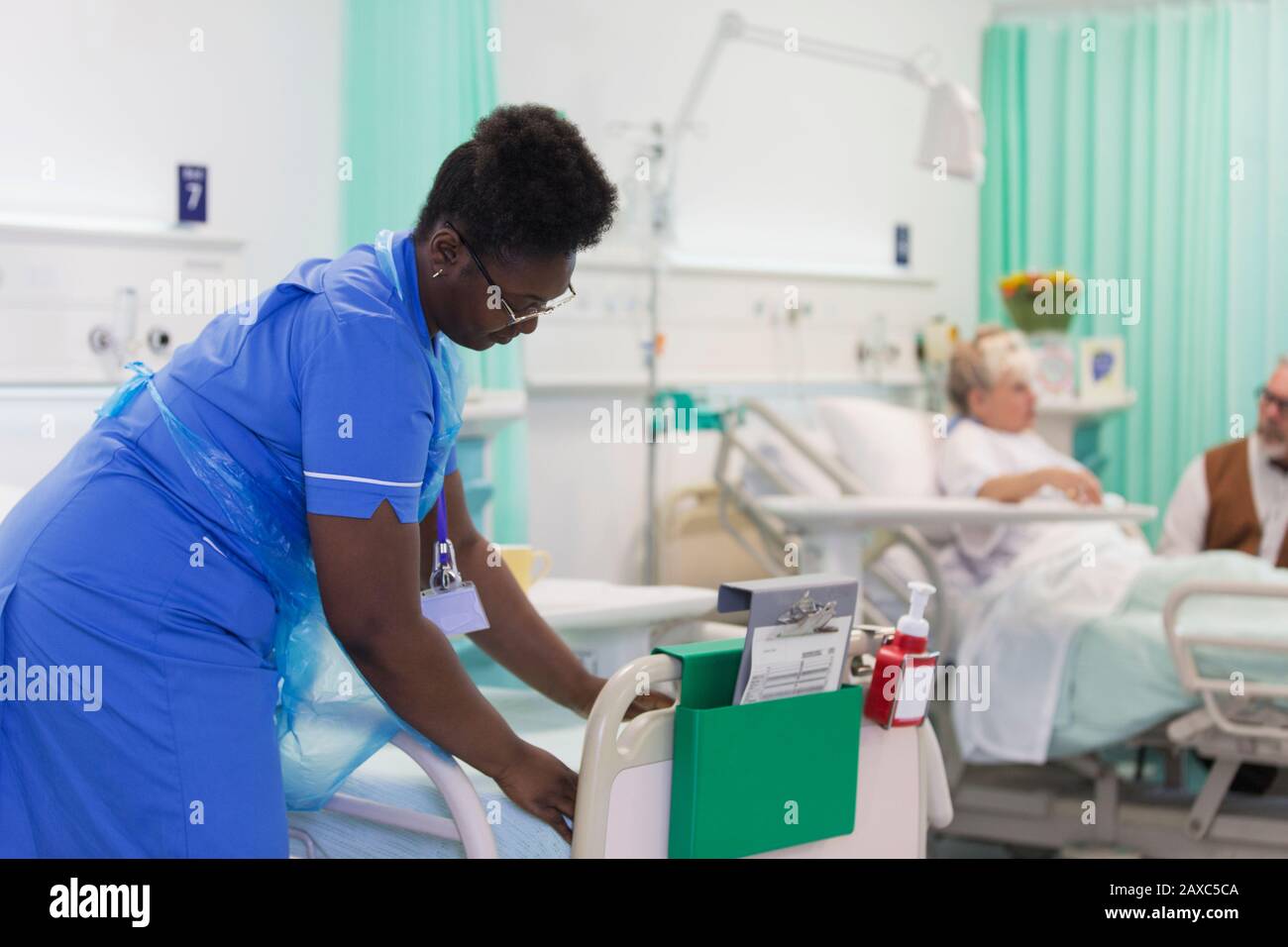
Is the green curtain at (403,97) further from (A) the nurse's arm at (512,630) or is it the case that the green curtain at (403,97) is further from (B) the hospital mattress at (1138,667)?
(B) the hospital mattress at (1138,667)

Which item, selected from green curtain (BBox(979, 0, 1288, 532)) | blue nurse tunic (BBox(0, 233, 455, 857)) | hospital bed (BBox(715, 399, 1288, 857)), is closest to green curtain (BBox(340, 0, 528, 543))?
hospital bed (BBox(715, 399, 1288, 857))

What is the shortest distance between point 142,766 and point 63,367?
5.35ft

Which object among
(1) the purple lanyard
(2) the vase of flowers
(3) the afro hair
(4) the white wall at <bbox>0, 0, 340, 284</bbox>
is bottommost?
(1) the purple lanyard

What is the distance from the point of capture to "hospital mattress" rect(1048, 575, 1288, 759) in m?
2.42

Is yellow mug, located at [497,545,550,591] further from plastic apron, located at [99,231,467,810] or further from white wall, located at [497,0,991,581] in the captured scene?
white wall, located at [497,0,991,581]

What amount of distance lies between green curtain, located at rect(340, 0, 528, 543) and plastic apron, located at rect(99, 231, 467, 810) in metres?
1.45

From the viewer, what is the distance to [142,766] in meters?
1.16

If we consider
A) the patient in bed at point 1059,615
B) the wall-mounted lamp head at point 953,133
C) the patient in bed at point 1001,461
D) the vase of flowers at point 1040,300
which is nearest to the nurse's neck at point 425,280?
the patient in bed at point 1059,615

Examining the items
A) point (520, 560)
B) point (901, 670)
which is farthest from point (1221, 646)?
point (520, 560)

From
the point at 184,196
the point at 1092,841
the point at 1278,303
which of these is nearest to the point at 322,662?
the point at 184,196

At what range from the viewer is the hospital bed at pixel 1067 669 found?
2414 mm

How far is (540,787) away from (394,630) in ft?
0.75

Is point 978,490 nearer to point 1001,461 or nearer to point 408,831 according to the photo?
point 1001,461
